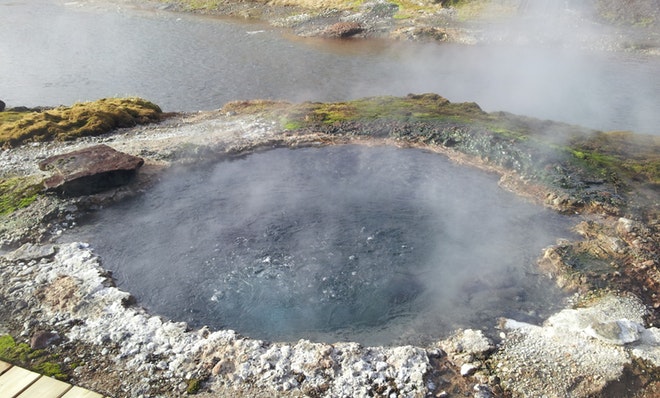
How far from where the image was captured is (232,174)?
1462 centimetres

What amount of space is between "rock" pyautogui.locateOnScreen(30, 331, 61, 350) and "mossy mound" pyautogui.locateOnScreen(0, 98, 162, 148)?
1026 cm

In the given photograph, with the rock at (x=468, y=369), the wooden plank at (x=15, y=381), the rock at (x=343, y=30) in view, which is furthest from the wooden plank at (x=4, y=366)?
the rock at (x=343, y=30)

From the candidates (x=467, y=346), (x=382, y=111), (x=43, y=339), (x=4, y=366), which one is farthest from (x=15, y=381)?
(x=382, y=111)

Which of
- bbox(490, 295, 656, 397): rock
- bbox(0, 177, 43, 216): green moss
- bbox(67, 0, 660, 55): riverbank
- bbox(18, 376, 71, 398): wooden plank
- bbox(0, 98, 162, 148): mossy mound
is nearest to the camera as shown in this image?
bbox(18, 376, 71, 398): wooden plank

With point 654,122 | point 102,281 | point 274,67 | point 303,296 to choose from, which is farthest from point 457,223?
point 274,67

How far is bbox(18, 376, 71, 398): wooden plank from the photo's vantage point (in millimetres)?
7066

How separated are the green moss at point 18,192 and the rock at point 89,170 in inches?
18.8

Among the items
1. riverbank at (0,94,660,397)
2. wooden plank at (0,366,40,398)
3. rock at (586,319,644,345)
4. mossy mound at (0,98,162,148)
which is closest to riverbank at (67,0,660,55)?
riverbank at (0,94,660,397)

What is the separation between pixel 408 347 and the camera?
27.5 feet

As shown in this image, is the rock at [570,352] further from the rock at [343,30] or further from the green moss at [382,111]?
the rock at [343,30]

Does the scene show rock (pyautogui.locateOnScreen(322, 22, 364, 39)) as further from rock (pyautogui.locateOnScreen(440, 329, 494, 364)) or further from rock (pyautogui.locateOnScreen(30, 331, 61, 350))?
rock (pyautogui.locateOnScreen(30, 331, 61, 350))

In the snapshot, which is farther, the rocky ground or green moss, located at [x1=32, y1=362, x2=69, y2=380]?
green moss, located at [x1=32, y1=362, x2=69, y2=380]

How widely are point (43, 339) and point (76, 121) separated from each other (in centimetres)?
1165

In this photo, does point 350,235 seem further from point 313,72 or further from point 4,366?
point 313,72
